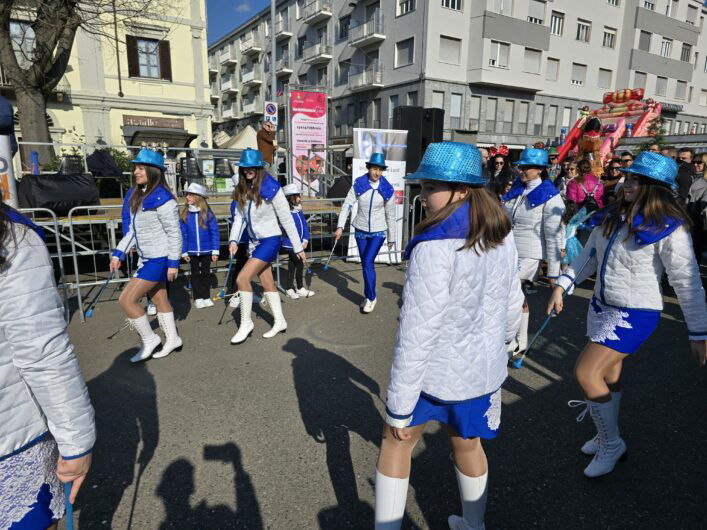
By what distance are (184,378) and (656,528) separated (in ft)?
12.2

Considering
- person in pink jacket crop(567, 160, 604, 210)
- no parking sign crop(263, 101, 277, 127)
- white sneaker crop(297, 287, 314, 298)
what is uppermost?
no parking sign crop(263, 101, 277, 127)

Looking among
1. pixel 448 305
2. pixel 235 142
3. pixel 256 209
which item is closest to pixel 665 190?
pixel 448 305

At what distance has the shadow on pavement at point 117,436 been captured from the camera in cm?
267

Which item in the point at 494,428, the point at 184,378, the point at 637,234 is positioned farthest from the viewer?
the point at 184,378

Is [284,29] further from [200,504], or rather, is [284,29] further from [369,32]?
[200,504]

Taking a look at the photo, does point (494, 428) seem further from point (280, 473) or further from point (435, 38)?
point (435, 38)

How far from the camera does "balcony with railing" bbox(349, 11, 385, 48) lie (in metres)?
32.6

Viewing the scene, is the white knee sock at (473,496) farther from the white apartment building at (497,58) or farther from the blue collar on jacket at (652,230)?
the white apartment building at (497,58)

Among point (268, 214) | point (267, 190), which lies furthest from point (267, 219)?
point (267, 190)

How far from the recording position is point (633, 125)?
13.3m

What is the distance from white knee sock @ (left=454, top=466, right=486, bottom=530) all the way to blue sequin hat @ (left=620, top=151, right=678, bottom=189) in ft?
6.28

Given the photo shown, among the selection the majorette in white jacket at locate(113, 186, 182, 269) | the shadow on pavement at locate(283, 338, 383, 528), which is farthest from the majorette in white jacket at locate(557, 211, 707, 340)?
the majorette in white jacket at locate(113, 186, 182, 269)

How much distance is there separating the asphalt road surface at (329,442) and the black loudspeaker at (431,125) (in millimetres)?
6007

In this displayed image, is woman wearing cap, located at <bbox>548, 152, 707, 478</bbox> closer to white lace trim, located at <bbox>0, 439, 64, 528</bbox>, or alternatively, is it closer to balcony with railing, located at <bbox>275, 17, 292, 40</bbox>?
white lace trim, located at <bbox>0, 439, 64, 528</bbox>
